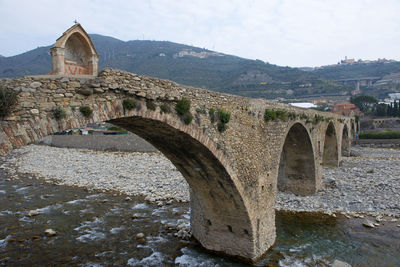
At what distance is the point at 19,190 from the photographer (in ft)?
60.4

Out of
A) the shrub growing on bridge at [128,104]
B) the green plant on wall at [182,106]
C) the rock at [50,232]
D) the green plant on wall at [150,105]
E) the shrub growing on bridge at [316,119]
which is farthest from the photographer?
the shrub growing on bridge at [316,119]

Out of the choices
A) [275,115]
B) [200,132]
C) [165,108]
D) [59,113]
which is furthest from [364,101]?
[59,113]

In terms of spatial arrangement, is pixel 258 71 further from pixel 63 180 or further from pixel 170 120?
pixel 170 120

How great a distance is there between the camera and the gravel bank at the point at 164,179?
14.8m

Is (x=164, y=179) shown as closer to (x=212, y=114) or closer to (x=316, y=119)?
(x=316, y=119)

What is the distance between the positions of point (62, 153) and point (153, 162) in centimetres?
1348

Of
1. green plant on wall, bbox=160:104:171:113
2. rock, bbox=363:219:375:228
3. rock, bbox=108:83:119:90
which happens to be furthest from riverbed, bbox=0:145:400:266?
rock, bbox=108:83:119:90

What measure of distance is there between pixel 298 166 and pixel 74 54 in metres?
14.0

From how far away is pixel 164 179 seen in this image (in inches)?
771

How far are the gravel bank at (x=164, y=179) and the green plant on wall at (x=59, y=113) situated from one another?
1145cm

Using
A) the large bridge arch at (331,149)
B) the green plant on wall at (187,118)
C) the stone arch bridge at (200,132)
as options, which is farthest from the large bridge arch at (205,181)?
the large bridge arch at (331,149)

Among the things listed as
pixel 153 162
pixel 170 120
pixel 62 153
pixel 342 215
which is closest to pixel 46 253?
pixel 170 120

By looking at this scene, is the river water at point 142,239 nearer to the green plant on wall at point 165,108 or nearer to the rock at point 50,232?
the rock at point 50,232

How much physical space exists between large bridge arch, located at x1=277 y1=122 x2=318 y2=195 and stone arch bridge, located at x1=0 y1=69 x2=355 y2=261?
256 centimetres
